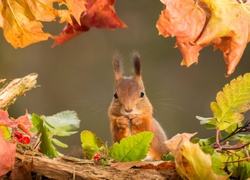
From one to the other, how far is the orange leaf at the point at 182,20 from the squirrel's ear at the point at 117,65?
0.46 m

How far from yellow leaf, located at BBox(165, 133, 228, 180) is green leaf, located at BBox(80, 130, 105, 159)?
16 centimetres

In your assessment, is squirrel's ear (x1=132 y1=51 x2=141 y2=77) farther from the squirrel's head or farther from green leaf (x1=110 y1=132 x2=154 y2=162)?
green leaf (x1=110 y1=132 x2=154 y2=162)

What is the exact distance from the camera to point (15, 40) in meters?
0.92

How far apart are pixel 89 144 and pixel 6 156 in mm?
203

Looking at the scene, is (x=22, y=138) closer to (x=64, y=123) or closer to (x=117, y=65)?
(x=64, y=123)

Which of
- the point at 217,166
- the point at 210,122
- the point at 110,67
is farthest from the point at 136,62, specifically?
the point at 110,67

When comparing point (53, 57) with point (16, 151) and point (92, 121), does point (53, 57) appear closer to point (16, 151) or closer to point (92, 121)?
point (92, 121)

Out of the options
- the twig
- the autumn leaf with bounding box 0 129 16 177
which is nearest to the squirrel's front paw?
the twig

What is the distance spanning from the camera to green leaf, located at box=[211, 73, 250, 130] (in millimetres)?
926

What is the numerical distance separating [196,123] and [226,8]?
5.73 feet

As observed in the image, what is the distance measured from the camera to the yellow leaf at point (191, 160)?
31.8 inches

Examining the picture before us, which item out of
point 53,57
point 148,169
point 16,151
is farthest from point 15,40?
point 53,57

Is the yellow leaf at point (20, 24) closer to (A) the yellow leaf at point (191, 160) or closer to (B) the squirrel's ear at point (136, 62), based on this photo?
(A) the yellow leaf at point (191, 160)

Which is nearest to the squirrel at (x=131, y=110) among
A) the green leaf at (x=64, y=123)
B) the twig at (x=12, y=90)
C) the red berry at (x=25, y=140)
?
the green leaf at (x=64, y=123)
